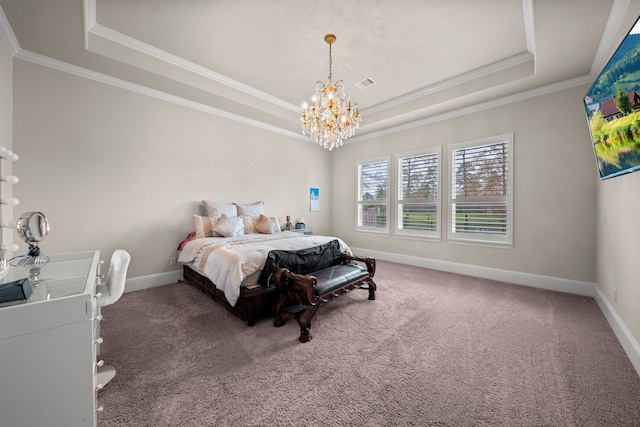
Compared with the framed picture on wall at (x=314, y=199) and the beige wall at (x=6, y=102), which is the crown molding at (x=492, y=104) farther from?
the beige wall at (x=6, y=102)

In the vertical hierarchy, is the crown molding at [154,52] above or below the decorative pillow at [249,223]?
above

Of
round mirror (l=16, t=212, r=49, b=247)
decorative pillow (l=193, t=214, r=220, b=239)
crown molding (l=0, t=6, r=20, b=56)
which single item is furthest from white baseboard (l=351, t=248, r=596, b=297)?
crown molding (l=0, t=6, r=20, b=56)

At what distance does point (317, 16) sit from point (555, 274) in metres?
4.44

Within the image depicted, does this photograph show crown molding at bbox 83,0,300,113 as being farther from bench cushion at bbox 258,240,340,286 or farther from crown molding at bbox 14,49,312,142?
bench cushion at bbox 258,240,340,286

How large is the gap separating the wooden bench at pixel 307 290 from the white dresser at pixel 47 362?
1.48 metres

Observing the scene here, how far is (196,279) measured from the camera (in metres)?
3.31

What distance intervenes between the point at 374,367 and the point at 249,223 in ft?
9.99

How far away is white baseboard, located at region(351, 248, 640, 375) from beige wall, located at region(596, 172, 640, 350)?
0.26ft

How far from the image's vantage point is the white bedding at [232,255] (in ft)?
Result: 8.01

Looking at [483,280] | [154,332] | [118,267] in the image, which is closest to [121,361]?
[154,332]

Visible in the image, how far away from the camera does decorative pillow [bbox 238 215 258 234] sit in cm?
414

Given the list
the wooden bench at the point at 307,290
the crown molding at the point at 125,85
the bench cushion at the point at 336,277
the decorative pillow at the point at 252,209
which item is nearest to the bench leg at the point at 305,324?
the wooden bench at the point at 307,290

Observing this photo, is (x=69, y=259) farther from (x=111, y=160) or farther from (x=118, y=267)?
(x=111, y=160)

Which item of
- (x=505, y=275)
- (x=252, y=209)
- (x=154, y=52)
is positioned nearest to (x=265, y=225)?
(x=252, y=209)
